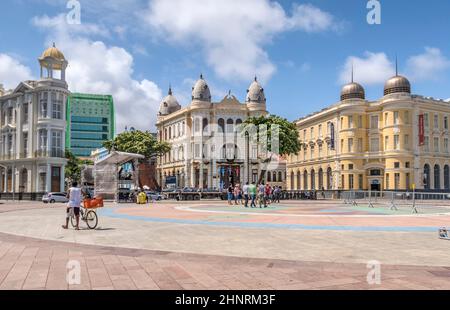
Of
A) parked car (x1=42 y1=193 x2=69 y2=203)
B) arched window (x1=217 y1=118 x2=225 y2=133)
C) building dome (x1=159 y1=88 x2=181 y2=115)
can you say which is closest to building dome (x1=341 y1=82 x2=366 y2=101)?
arched window (x1=217 y1=118 x2=225 y2=133)

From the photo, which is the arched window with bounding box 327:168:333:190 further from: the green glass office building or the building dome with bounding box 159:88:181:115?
the green glass office building

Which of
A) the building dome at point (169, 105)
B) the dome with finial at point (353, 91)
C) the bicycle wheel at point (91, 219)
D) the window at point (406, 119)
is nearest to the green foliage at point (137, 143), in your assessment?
the building dome at point (169, 105)

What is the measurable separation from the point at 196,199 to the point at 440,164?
40.0 metres

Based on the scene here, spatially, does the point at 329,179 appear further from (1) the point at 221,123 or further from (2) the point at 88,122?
(2) the point at 88,122

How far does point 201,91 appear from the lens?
79875 millimetres

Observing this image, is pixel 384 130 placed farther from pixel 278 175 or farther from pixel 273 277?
pixel 273 277

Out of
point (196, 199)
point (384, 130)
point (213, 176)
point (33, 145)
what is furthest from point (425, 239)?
point (213, 176)

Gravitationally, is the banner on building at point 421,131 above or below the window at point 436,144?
above

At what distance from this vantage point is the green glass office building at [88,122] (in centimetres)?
14362

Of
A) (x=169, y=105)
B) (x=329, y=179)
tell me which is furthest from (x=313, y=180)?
(x=169, y=105)

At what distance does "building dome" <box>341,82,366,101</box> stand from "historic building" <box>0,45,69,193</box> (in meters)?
42.0

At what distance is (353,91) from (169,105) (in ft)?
144

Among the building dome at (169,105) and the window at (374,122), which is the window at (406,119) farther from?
the building dome at (169,105)

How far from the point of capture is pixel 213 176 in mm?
76188
